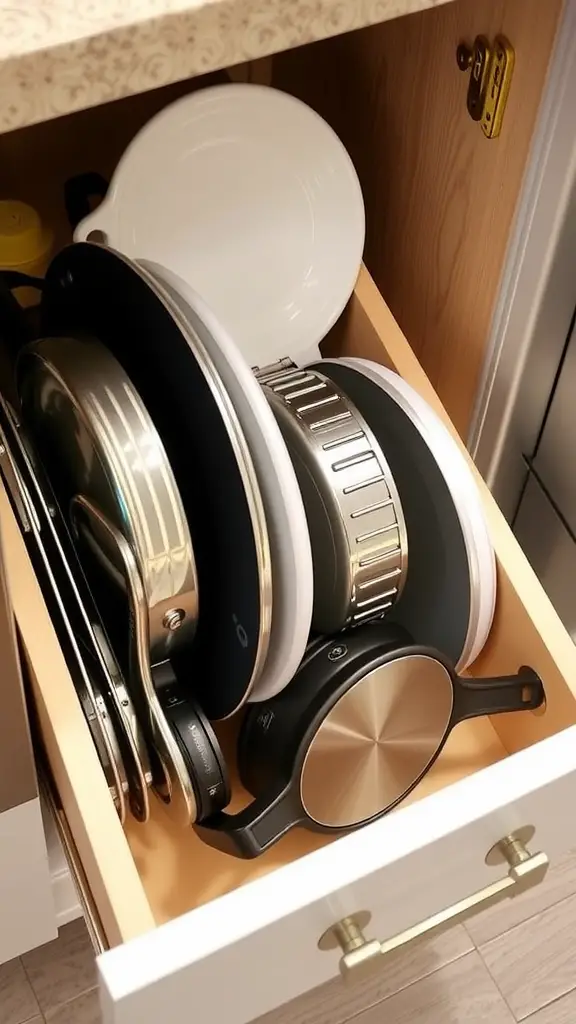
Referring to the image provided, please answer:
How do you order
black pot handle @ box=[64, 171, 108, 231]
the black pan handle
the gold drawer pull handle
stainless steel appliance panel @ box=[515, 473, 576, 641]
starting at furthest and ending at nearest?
stainless steel appliance panel @ box=[515, 473, 576, 641] < black pot handle @ box=[64, 171, 108, 231] < the black pan handle < the gold drawer pull handle

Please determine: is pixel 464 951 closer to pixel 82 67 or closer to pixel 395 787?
pixel 395 787

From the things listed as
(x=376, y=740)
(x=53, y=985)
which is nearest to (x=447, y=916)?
(x=376, y=740)

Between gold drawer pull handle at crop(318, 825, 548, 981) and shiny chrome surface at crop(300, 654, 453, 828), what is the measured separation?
3.7 inches

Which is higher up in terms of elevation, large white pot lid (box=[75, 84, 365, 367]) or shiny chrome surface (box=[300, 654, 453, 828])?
large white pot lid (box=[75, 84, 365, 367])

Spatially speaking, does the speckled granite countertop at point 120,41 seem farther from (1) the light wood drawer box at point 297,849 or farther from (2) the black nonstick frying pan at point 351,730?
(2) the black nonstick frying pan at point 351,730

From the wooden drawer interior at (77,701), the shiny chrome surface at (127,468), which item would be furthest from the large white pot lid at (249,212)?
the shiny chrome surface at (127,468)

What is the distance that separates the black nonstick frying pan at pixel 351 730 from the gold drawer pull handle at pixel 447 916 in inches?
3.7

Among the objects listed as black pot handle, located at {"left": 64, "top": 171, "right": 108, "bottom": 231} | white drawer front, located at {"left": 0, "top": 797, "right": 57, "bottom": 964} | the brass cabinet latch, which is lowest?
white drawer front, located at {"left": 0, "top": 797, "right": 57, "bottom": 964}

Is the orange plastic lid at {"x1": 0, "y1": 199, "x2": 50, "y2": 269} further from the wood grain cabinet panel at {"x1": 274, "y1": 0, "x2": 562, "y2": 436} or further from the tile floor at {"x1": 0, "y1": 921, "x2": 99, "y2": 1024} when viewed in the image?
the tile floor at {"x1": 0, "y1": 921, "x2": 99, "y2": 1024}

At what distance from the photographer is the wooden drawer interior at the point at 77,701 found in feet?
2.02

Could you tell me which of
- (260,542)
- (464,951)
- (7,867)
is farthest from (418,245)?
(464,951)

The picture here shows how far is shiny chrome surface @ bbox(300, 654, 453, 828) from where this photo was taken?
2.30 ft

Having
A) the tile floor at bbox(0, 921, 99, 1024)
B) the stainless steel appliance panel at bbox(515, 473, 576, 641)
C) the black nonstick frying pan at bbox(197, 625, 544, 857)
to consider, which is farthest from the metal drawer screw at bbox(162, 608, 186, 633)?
the tile floor at bbox(0, 921, 99, 1024)

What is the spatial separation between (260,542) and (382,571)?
139mm
